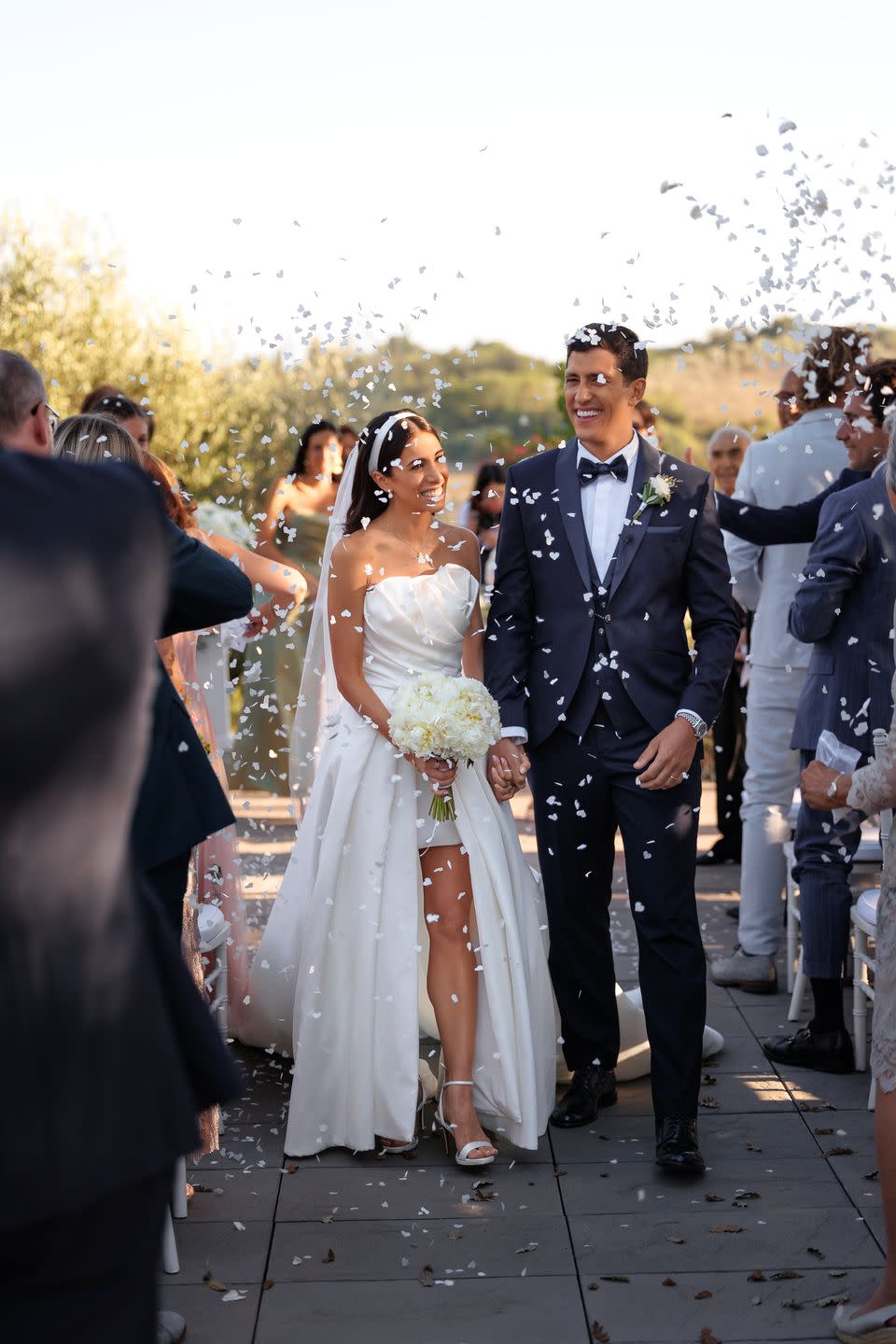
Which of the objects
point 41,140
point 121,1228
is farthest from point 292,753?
point 41,140

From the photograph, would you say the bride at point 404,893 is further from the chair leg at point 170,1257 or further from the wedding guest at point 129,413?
the wedding guest at point 129,413

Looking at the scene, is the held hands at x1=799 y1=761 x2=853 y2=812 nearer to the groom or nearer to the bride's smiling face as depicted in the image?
the groom

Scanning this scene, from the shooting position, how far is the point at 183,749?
320 cm

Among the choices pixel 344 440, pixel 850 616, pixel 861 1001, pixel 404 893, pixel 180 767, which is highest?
pixel 344 440

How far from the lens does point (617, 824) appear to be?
14.3 ft

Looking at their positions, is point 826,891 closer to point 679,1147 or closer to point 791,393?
point 679,1147

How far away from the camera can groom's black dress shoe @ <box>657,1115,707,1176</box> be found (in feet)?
13.1

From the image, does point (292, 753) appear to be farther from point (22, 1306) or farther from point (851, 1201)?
point (22, 1306)

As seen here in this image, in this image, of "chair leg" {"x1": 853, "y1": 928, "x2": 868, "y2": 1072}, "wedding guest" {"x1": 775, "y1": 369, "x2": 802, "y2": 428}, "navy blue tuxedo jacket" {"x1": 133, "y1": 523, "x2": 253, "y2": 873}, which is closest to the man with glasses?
"navy blue tuxedo jacket" {"x1": 133, "y1": 523, "x2": 253, "y2": 873}

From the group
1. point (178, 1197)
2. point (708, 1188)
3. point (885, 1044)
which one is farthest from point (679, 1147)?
point (178, 1197)

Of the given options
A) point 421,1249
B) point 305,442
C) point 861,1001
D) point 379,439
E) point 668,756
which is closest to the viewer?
point 421,1249

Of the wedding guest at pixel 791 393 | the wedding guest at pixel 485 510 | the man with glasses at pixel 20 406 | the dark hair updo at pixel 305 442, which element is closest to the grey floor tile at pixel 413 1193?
the man with glasses at pixel 20 406

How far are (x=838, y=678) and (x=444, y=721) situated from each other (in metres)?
1.52

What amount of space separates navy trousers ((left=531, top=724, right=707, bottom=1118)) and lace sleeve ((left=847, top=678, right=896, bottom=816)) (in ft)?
3.49
